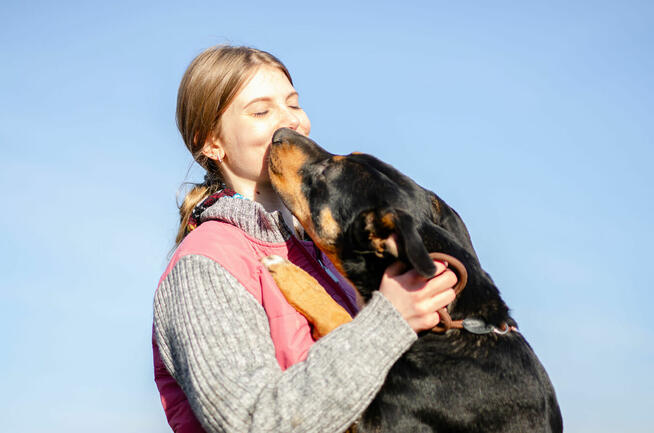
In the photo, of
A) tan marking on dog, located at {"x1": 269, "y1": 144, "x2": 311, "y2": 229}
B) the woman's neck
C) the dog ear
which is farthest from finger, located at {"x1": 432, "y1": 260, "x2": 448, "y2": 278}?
the woman's neck

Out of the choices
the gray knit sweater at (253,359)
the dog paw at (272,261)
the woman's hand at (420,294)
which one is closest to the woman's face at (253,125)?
the dog paw at (272,261)

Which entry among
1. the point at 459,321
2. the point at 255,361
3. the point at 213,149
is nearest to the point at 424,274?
the point at 459,321

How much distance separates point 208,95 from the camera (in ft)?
11.9

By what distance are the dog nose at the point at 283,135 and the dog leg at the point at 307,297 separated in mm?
790

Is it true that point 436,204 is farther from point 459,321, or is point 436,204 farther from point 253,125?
point 253,125

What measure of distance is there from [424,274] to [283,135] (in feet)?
4.65

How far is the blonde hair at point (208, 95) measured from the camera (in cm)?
361

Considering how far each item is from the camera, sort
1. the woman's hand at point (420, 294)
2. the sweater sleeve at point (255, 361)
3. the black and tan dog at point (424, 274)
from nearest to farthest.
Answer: the sweater sleeve at point (255, 361) < the woman's hand at point (420, 294) < the black and tan dog at point (424, 274)

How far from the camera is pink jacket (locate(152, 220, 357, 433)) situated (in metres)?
2.72

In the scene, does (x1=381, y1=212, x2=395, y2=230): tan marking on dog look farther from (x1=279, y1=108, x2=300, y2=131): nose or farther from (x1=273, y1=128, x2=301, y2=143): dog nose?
(x1=279, y1=108, x2=300, y2=131): nose

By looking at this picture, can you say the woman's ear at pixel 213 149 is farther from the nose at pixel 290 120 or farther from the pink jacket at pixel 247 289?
the pink jacket at pixel 247 289

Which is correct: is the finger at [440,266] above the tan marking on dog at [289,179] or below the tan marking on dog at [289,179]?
below

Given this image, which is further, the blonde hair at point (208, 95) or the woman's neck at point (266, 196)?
the woman's neck at point (266, 196)

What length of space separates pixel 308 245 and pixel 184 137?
1093 mm
